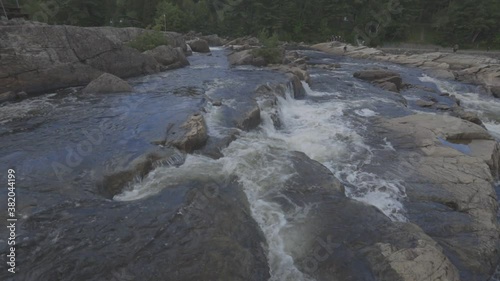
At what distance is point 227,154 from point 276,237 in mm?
4322

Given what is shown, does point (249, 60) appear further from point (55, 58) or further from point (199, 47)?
point (55, 58)

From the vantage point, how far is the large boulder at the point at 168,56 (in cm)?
2607

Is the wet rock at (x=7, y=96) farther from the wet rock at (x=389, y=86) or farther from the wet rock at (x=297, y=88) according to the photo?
the wet rock at (x=389, y=86)

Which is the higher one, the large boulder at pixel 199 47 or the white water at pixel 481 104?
the large boulder at pixel 199 47

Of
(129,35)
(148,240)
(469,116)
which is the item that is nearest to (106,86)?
(148,240)

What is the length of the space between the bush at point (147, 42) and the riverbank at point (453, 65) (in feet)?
92.7

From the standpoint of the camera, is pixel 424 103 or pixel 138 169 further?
pixel 424 103

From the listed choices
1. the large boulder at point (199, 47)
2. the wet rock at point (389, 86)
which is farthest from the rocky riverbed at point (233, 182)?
the large boulder at point (199, 47)

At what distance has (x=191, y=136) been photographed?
11.5m

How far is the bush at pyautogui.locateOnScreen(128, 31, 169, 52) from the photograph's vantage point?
89.6 feet

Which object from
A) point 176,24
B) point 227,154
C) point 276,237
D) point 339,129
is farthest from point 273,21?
point 276,237

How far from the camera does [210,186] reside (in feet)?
30.8

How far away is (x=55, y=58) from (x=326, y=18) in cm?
5990

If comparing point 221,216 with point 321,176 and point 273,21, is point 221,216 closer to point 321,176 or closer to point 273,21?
point 321,176
